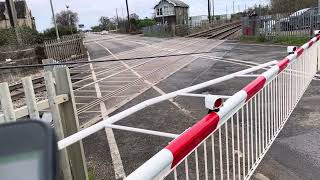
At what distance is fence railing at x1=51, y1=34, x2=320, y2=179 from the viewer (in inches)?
85.1

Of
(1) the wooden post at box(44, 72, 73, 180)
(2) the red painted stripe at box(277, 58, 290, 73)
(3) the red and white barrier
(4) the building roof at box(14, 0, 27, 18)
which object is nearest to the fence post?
(1) the wooden post at box(44, 72, 73, 180)

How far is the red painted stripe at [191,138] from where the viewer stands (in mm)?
2049

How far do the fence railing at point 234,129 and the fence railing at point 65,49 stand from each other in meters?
20.1

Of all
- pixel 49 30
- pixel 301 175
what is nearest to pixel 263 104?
pixel 301 175

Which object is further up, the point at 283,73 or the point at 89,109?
the point at 283,73

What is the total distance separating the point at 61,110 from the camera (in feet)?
13.5

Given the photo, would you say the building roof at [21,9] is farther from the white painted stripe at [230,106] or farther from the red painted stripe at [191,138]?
the red painted stripe at [191,138]

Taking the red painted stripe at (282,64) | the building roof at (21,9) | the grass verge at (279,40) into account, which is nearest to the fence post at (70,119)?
the red painted stripe at (282,64)

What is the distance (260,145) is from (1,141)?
13.3 ft

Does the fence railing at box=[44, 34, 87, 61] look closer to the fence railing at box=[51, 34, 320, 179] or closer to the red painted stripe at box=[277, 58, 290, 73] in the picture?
the fence railing at box=[51, 34, 320, 179]

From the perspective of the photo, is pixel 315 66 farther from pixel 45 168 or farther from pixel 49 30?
pixel 49 30

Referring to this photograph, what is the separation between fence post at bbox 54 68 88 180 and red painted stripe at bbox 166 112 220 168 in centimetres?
197

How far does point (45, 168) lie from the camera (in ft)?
Result: 2.28

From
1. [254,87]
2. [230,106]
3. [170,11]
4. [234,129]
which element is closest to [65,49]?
[234,129]
